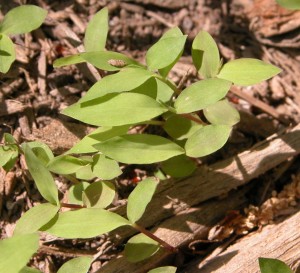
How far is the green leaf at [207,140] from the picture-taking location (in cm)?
166

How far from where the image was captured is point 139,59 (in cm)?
225

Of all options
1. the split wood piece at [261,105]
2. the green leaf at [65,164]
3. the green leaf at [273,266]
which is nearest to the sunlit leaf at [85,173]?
the green leaf at [65,164]

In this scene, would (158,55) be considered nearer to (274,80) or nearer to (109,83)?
(109,83)

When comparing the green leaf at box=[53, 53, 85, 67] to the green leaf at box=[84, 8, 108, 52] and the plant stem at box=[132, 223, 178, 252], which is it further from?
the plant stem at box=[132, 223, 178, 252]

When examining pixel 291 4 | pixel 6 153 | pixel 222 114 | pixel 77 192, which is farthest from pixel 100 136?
pixel 291 4

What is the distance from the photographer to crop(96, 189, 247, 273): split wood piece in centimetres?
178

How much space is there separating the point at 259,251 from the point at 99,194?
1.82 ft

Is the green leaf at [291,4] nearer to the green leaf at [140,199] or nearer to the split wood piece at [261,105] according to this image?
the split wood piece at [261,105]

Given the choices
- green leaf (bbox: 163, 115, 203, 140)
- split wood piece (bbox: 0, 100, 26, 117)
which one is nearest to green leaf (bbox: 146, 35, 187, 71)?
green leaf (bbox: 163, 115, 203, 140)

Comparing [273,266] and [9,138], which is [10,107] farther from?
[273,266]

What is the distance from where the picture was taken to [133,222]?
1654mm

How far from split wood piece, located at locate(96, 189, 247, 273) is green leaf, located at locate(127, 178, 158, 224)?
8.2 inches

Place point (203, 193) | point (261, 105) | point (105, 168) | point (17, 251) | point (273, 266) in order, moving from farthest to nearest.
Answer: point (261, 105), point (203, 193), point (105, 168), point (273, 266), point (17, 251)

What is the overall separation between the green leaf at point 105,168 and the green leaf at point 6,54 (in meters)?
0.43
